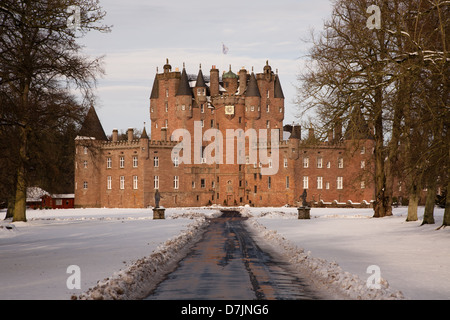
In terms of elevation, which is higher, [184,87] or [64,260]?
[184,87]

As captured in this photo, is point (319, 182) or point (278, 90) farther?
point (278, 90)

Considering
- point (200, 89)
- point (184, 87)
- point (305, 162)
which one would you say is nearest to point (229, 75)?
point (200, 89)

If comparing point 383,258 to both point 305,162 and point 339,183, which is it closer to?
point 305,162

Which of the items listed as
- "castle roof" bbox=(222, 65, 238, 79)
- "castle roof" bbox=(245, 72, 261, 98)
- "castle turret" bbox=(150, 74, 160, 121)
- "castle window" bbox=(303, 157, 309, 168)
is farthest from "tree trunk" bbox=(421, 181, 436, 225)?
"castle turret" bbox=(150, 74, 160, 121)

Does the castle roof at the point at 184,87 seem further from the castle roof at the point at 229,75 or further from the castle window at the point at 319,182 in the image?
the castle window at the point at 319,182

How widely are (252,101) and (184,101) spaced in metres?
10.3

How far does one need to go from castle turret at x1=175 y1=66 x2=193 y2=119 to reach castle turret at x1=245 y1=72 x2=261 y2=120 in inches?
342

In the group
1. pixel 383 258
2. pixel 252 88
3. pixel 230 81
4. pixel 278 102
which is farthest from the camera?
pixel 230 81

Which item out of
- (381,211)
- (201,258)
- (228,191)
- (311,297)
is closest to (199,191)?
(228,191)

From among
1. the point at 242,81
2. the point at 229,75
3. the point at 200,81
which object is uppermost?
the point at 229,75

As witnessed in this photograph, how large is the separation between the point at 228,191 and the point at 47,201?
91.0 feet

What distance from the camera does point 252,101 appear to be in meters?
86.4
